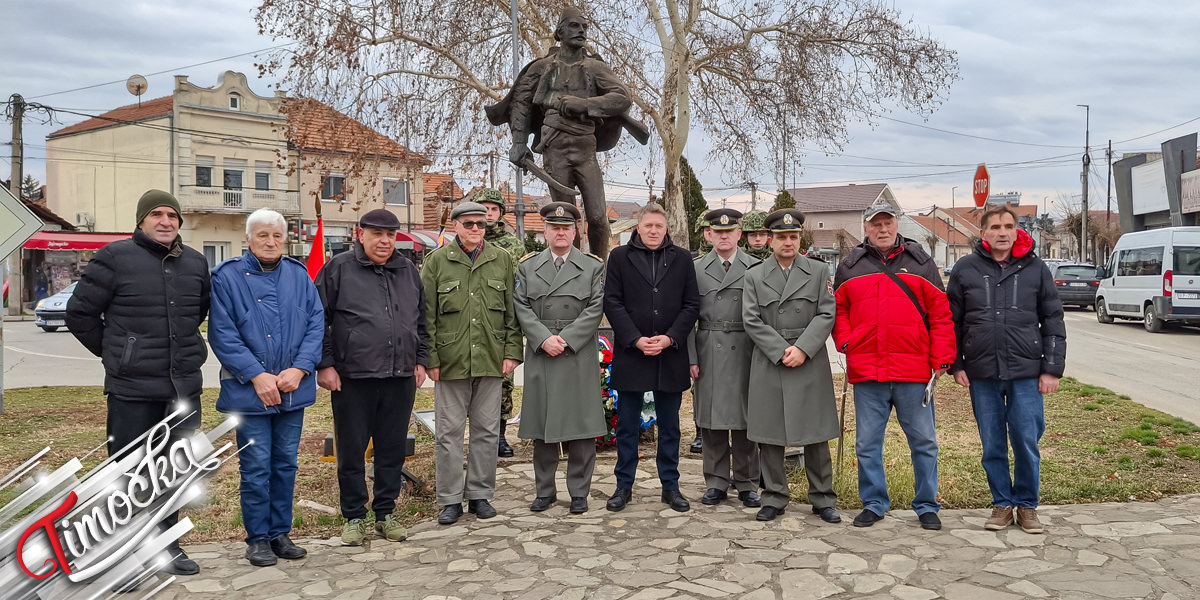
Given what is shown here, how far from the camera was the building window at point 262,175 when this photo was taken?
123ft

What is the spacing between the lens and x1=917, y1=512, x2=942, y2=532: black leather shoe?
512 centimetres

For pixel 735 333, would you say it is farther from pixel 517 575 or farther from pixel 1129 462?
pixel 1129 462

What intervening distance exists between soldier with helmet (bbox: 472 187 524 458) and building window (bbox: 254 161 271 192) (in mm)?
33499

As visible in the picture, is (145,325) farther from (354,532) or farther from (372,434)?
(354,532)

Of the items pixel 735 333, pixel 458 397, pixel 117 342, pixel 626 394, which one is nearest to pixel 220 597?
pixel 117 342

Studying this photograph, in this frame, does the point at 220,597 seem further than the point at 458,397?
No

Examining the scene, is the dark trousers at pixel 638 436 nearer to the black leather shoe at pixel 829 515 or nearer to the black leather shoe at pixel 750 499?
the black leather shoe at pixel 750 499

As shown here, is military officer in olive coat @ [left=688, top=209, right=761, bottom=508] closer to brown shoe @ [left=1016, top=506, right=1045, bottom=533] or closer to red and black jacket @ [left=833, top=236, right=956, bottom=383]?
red and black jacket @ [left=833, top=236, right=956, bottom=383]

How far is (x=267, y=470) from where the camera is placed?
466 cm

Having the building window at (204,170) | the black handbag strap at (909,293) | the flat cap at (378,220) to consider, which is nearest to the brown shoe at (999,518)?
the black handbag strap at (909,293)

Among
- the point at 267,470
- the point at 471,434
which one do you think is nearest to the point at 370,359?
the point at 267,470

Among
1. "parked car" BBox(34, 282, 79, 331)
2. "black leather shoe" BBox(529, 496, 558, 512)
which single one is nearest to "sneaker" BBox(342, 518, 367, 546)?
"black leather shoe" BBox(529, 496, 558, 512)

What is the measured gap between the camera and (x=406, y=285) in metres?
5.13

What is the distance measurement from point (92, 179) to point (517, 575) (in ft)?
134
